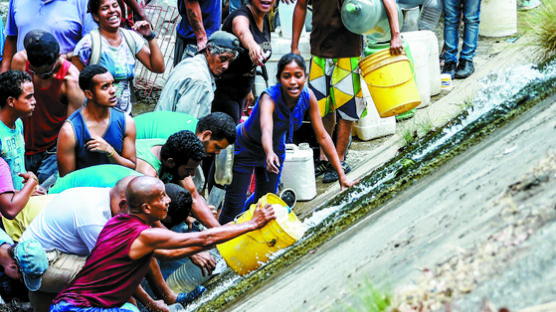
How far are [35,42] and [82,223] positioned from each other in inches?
69.1

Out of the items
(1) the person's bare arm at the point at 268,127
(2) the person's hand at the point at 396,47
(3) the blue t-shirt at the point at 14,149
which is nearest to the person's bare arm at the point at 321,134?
(1) the person's bare arm at the point at 268,127

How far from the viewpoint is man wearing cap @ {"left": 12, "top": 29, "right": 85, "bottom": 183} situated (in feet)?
18.6

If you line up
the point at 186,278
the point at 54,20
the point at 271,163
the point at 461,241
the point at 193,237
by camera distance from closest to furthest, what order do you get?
1. the point at 461,241
2. the point at 193,237
3. the point at 186,278
4. the point at 271,163
5. the point at 54,20

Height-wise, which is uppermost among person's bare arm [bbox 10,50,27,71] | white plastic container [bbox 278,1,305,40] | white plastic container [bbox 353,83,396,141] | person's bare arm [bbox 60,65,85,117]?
person's bare arm [bbox 10,50,27,71]

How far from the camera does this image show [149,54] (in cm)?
644

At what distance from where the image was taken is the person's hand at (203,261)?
204 inches

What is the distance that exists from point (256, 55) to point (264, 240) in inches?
85.2

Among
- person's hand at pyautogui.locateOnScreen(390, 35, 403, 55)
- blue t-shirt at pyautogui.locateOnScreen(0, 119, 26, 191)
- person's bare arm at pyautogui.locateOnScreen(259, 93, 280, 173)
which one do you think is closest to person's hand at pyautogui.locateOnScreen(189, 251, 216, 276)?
person's bare arm at pyautogui.locateOnScreen(259, 93, 280, 173)

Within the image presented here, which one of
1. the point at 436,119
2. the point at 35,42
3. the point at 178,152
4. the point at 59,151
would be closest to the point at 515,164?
the point at 178,152

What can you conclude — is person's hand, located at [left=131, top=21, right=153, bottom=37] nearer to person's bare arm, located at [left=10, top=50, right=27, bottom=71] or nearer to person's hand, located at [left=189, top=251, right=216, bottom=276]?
person's bare arm, located at [left=10, top=50, right=27, bottom=71]

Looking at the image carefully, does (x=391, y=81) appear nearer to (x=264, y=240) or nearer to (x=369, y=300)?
(x=264, y=240)

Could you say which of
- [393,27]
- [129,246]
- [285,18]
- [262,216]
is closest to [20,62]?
[129,246]

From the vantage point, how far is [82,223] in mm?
4480

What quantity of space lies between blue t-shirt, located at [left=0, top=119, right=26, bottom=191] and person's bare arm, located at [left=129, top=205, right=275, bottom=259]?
154 cm
